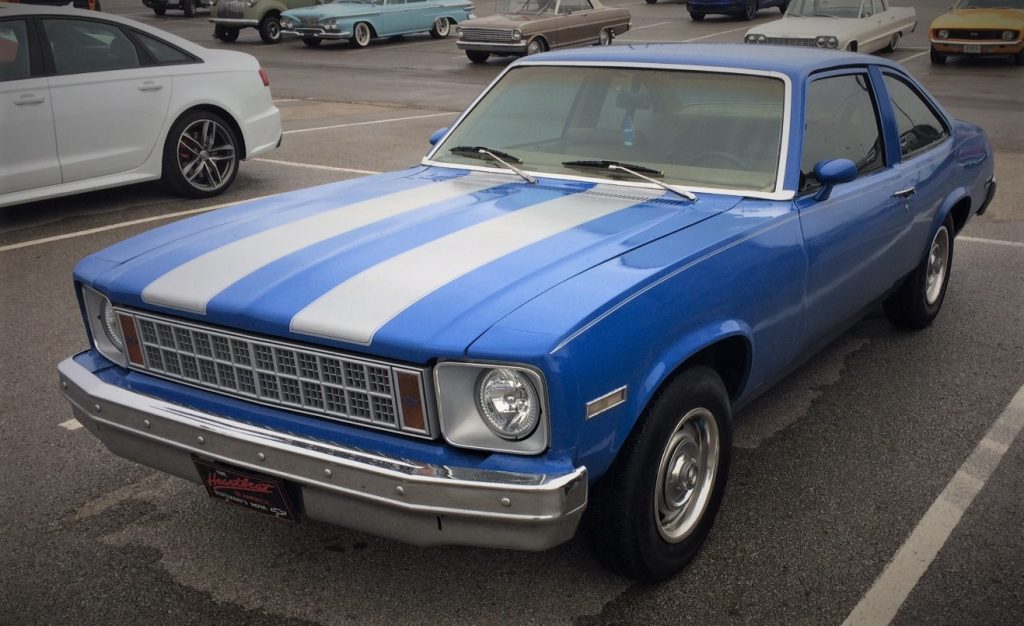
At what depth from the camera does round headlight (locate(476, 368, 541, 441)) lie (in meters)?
2.73

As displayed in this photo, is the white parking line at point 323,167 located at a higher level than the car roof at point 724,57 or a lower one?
lower

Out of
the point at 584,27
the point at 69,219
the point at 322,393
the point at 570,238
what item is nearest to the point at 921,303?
the point at 570,238

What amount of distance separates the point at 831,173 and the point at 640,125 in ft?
2.62

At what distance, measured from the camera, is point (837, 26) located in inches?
678

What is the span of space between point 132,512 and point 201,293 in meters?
1.11

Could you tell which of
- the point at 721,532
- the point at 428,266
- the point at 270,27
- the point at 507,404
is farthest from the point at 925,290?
the point at 270,27

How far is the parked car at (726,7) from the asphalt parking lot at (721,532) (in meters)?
23.1

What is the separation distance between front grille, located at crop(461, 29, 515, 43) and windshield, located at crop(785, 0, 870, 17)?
17.0 ft

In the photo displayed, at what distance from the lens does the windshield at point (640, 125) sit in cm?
405

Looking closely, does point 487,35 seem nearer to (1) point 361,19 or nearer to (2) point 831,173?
(1) point 361,19

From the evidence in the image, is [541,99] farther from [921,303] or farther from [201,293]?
[921,303]

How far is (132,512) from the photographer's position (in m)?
3.77

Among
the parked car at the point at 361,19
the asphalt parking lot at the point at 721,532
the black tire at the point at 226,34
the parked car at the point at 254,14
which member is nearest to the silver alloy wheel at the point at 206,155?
the asphalt parking lot at the point at 721,532

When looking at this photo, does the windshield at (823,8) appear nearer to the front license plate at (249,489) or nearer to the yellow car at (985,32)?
the yellow car at (985,32)
